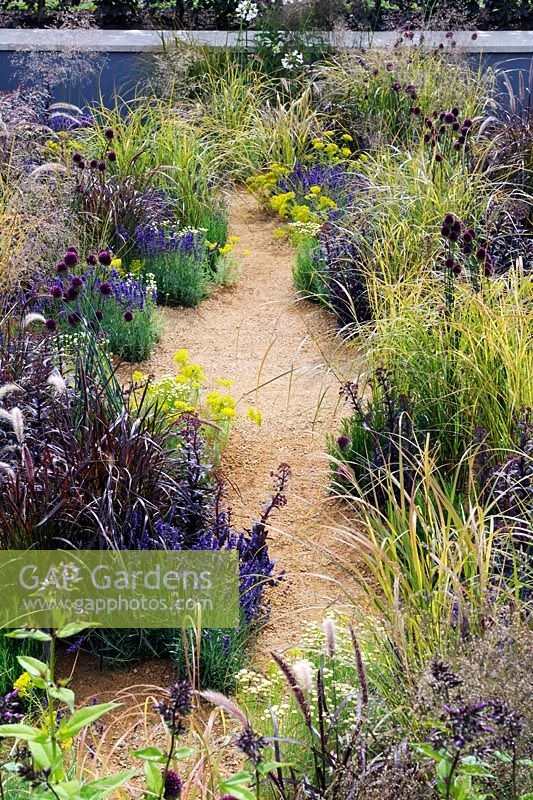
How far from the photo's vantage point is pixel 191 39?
9781 millimetres

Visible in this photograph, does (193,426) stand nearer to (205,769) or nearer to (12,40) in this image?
(205,769)

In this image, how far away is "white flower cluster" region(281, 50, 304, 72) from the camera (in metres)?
9.26

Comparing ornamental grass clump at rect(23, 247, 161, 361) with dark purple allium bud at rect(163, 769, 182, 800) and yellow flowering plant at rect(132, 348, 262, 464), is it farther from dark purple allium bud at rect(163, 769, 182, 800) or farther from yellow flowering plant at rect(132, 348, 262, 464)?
dark purple allium bud at rect(163, 769, 182, 800)

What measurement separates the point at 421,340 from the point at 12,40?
7.28 m

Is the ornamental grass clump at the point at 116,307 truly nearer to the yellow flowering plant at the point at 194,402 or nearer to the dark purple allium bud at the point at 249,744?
the yellow flowering plant at the point at 194,402

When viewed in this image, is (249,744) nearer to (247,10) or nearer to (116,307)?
(116,307)

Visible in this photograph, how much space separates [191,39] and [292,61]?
112 centimetres

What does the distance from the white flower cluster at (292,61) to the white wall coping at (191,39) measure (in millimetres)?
473

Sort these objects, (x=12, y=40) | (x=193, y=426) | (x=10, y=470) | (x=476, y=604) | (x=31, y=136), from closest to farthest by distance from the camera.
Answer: (x=476, y=604) → (x=10, y=470) → (x=193, y=426) → (x=31, y=136) → (x=12, y=40)

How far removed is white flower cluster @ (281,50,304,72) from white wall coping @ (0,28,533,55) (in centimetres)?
47

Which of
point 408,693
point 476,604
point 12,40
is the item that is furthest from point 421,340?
point 12,40

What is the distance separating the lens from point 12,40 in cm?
1015

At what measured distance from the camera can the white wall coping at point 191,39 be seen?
380 inches

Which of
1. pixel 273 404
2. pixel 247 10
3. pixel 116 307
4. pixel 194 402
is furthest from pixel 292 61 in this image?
pixel 194 402
